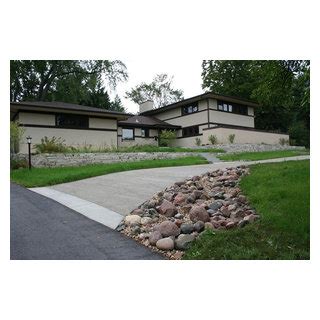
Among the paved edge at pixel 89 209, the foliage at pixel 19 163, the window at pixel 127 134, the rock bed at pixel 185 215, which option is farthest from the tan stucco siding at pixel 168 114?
the rock bed at pixel 185 215

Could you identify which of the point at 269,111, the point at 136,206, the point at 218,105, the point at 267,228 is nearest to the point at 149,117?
the point at 218,105

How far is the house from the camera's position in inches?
578

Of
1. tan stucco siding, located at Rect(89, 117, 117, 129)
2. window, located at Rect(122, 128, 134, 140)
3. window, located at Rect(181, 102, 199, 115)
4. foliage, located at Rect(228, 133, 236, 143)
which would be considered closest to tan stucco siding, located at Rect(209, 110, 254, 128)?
window, located at Rect(181, 102, 199, 115)

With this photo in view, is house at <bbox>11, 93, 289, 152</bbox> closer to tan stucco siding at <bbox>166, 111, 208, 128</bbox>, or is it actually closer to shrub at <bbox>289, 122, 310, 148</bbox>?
tan stucco siding at <bbox>166, 111, 208, 128</bbox>

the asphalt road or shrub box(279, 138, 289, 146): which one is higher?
shrub box(279, 138, 289, 146)

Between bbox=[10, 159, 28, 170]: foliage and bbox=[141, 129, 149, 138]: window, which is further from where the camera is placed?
bbox=[141, 129, 149, 138]: window

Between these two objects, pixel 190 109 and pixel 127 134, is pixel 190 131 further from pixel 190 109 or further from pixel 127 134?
pixel 127 134

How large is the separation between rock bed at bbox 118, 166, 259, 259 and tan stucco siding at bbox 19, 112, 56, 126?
9.86 m

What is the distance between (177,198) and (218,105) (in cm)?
1658

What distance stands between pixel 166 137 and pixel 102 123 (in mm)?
5501

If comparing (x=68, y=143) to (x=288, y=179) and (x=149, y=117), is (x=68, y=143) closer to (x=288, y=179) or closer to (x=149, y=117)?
(x=149, y=117)

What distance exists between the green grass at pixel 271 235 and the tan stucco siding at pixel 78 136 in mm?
11581

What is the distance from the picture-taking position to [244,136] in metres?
20.2

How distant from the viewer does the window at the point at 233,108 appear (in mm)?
21505
